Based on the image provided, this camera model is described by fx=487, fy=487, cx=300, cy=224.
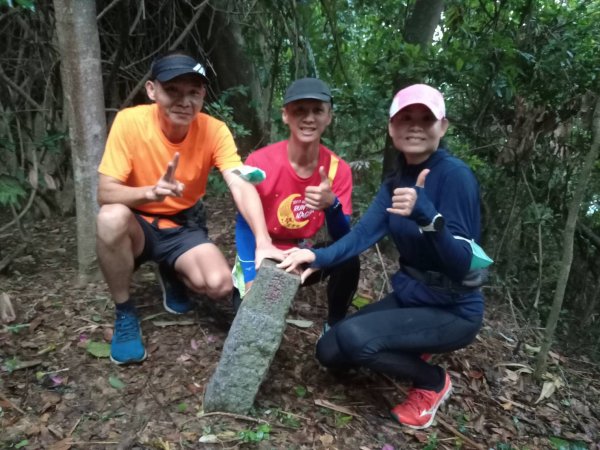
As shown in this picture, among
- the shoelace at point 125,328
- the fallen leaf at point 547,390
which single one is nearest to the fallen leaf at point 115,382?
the shoelace at point 125,328

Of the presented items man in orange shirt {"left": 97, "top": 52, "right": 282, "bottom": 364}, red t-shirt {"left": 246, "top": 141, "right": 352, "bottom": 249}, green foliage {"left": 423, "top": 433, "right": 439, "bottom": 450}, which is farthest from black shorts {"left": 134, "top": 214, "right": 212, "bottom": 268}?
green foliage {"left": 423, "top": 433, "right": 439, "bottom": 450}

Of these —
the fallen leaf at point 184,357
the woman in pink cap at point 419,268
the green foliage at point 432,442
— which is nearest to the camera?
the woman in pink cap at point 419,268

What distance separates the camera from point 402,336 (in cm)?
246

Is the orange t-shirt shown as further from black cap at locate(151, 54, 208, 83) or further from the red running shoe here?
the red running shoe

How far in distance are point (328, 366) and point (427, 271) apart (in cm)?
81

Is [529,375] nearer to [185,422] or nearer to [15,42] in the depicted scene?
[185,422]

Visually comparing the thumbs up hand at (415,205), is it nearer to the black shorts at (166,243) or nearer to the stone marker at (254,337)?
the stone marker at (254,337)

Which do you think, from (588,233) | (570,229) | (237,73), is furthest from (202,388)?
(588,233)

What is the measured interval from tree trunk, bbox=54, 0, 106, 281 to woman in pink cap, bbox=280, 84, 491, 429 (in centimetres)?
159

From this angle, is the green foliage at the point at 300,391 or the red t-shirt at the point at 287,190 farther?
the red t-shirt at the point at 287,190

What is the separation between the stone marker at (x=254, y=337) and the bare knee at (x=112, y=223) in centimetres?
85

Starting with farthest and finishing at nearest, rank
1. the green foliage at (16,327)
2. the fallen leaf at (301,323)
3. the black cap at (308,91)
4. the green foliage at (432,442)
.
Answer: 1. the fallen leaf at (301,323)
2. the green foliage at (16,327)
3. the black cap at (308,91)
4. the green foliage at (432,442)

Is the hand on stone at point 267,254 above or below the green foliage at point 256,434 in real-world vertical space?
above

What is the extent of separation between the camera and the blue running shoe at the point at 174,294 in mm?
3174
